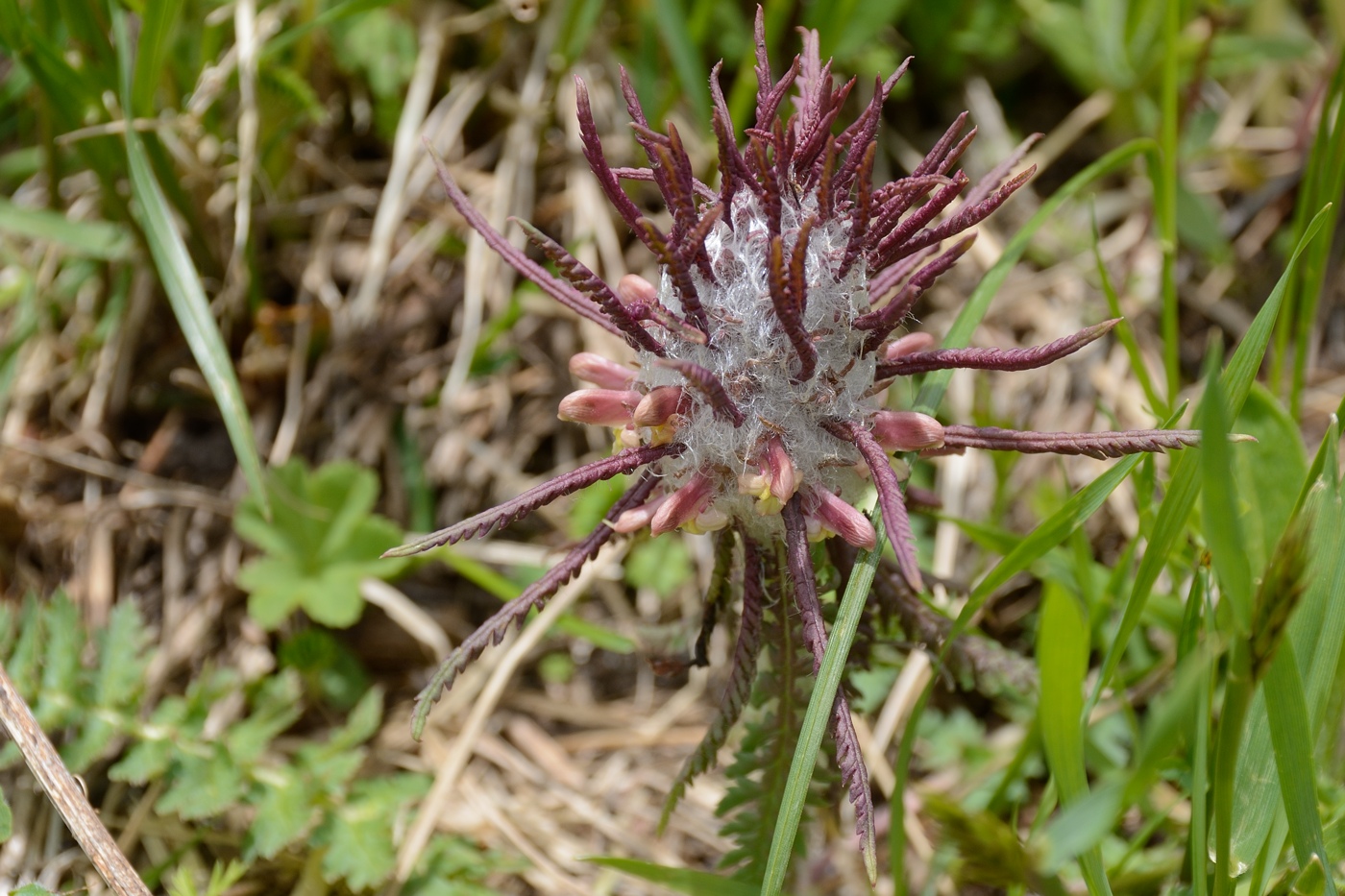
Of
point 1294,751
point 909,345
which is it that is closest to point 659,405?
point 909,345

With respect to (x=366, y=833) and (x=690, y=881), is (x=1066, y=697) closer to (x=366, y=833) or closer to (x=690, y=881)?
(x=690, y=881)

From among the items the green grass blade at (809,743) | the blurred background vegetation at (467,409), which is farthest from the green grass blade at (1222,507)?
the blurred background vegetation at (467,409)

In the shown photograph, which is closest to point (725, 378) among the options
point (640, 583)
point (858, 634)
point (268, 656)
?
point (858, 634)

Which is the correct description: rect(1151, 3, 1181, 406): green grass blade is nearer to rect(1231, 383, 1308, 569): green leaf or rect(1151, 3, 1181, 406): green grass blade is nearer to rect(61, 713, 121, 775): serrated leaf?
rect(1231, 383, 1308, 569): green leaf

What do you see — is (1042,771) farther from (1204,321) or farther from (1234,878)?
(1204,321)

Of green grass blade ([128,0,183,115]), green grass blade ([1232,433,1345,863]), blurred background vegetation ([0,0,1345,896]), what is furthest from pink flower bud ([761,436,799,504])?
green grass blade ([128,0,183,115])
